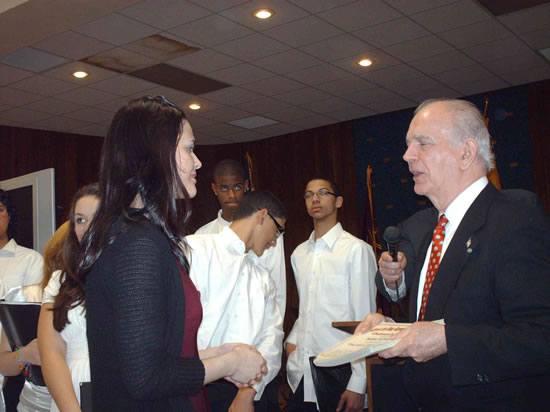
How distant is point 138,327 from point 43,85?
229 inches

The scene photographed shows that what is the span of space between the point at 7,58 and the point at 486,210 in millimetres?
5265

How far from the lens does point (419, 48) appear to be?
19.1 feet

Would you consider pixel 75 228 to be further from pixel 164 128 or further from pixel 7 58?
pixel 7 58

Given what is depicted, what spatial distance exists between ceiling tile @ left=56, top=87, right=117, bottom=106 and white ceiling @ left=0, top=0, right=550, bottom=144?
0.07 ft

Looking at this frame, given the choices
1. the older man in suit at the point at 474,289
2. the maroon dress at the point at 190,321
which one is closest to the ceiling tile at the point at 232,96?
the older man in suit at the point at 474,289

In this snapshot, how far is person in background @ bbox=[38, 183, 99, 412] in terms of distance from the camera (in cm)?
197

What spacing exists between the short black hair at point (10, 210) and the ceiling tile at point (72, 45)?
1894mm

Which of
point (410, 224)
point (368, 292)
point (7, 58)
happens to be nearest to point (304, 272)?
point (368, 292)

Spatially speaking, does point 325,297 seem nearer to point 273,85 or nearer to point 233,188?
point 233,188

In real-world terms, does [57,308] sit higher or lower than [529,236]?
Answer: lower

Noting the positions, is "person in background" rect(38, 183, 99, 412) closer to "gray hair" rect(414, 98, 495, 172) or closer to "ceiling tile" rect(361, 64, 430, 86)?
"gray hair" rect(414, 98, 495, 172)

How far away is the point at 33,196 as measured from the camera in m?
3.62

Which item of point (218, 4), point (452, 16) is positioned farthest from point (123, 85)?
point (452, 16)

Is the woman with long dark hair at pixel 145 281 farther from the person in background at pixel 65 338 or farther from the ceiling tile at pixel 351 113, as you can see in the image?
the ceiling tile at pixel 351 113
